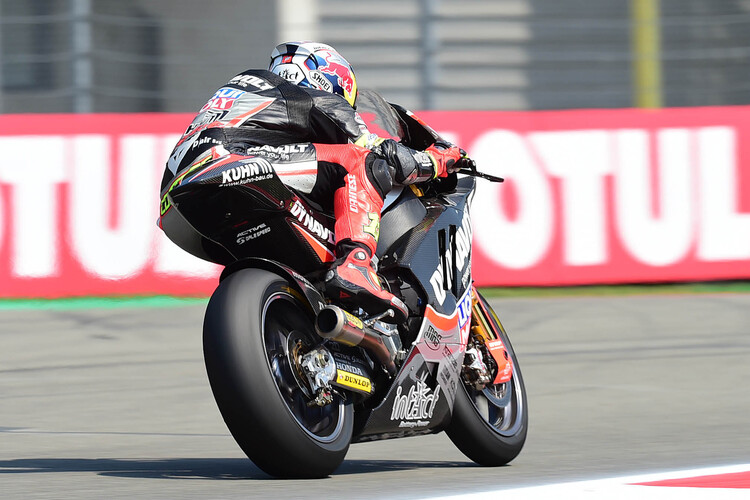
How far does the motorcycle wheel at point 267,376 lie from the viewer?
4125 millimetres

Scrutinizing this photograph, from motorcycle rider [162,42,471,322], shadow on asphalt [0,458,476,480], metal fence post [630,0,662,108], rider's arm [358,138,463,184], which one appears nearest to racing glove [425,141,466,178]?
rider's arm [358,138,463,184]

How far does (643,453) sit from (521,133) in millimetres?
6454

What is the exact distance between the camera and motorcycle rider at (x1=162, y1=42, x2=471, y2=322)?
4508mm

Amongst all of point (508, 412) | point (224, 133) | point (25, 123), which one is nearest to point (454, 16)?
point (25, 123)

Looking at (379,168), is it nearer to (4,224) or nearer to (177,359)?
(177,359)

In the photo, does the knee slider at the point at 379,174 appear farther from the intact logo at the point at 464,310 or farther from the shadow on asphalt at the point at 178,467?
the shadow on asphalt at the point at 178,467

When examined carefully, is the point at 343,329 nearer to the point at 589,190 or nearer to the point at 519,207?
the point at 519,207

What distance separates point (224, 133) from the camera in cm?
454

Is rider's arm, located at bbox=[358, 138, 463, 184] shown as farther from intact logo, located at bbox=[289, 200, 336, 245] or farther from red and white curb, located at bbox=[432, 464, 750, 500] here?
red and white curb, located at bbox=[432, 464, 750, 500]

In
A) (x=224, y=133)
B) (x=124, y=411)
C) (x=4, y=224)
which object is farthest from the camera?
(x=4, y=224)

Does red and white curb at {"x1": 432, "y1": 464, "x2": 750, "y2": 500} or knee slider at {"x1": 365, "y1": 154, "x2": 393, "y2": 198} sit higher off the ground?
knee slider at {"x1": 365, "y1": 154, "x2": 393, "y2": 198}

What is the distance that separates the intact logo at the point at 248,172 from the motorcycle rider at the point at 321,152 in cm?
5

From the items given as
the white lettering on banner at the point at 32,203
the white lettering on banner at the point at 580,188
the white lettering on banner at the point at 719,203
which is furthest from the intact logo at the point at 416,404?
the white lettering on banner at the point at 719,203

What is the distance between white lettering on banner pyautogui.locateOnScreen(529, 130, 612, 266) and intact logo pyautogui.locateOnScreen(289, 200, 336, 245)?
279 inches
